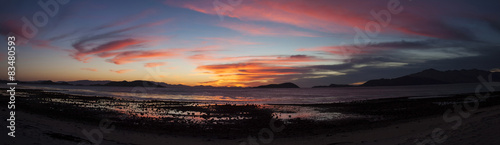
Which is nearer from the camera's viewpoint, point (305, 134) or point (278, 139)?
point (278, 139)

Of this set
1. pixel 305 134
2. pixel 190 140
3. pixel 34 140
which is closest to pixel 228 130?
pixel 190 140

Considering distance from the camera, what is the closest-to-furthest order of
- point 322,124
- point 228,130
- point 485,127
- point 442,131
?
point 485,127 → point 442,131 → point 228,130 → point 322,124

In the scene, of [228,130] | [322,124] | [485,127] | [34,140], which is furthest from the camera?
[322,124]

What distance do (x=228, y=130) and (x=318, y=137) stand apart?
6.38 m

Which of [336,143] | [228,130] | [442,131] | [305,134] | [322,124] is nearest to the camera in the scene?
[442,131]

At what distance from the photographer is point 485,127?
36.8ft

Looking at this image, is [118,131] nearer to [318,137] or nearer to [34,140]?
[34,140]

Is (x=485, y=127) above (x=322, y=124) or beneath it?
above

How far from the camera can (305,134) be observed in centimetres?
1662

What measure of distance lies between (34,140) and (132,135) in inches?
249

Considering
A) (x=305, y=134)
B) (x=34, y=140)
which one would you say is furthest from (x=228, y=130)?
(x=34, y=140)

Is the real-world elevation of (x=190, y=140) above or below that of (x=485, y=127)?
below

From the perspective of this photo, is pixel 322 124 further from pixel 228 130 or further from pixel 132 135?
pixel 132 135

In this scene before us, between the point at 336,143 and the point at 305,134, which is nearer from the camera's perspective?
the point at 336,143
